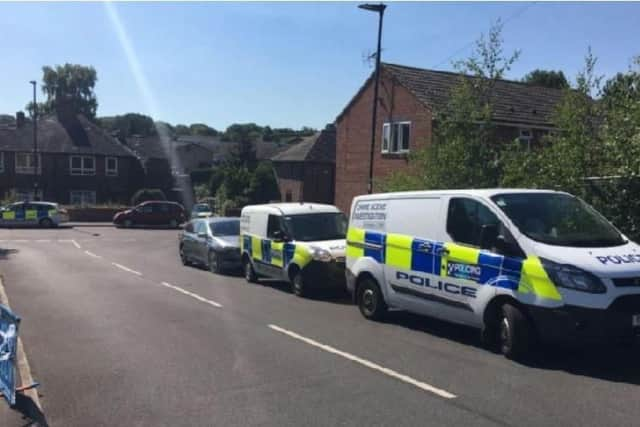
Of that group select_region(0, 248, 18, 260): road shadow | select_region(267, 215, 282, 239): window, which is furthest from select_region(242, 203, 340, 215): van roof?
select_region(0, 248, 18, 260): road shadow

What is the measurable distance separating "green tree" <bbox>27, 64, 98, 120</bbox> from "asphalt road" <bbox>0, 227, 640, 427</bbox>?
9085 centimetres

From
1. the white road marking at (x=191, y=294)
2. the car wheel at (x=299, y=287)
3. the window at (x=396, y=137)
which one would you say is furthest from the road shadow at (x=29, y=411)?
the window at (x=396, y=137)

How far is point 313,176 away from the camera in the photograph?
171 ft

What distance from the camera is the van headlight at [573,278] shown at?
275 inches

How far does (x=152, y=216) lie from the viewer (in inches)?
1676

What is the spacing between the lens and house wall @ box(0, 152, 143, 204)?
179ft

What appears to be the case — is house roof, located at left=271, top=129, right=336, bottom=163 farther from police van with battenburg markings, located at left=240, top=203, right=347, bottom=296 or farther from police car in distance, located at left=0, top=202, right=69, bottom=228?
police van with battenburg markings, located at left=240, top=203, right=347, bottom=296

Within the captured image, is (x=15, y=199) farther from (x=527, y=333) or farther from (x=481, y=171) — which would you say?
(x=527, y=333)

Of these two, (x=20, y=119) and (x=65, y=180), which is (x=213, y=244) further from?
(x=20, y=119)

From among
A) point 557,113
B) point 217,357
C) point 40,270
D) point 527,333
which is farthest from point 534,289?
point 40,270

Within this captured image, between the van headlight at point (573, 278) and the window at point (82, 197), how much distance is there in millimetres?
54017

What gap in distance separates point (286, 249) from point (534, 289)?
7238 mm

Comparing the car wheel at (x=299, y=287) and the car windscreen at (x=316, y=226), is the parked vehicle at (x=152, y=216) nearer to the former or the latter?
the car windscreen at (x=316, y=226)

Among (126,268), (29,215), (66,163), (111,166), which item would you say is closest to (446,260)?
(126,268)
